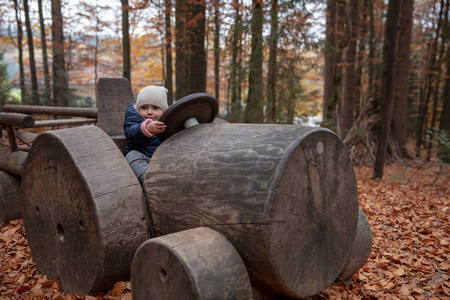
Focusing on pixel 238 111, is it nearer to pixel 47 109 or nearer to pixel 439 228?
pixel 47 109

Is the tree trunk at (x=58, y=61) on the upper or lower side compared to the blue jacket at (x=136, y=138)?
upper

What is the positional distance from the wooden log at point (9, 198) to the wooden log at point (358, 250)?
13.0 feet

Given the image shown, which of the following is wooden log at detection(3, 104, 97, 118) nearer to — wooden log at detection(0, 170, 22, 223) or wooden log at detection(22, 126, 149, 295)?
wooden log at detection(0, 170, 22, 223)

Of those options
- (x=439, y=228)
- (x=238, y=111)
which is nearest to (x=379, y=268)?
(x=439, y=228)

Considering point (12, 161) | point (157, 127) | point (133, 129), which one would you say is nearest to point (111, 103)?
point (133, 129)

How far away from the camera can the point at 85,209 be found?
2469 mm

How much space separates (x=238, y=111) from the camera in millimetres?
9695

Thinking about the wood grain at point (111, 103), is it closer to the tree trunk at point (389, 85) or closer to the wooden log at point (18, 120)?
the wooden log at point (18, 120)

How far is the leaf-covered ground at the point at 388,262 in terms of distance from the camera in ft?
9.40

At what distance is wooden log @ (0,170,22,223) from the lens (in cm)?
433

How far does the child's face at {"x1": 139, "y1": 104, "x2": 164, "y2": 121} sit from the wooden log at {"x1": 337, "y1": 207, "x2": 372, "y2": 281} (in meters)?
2.09

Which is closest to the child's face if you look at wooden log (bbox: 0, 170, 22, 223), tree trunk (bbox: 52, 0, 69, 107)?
wooden log (bbox: 0, 170, 22, 223)

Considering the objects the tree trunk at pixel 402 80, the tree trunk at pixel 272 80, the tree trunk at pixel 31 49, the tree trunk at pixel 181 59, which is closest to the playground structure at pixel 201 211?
the tree trunk at pixel 272 80

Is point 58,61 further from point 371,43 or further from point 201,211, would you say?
point 201,211
